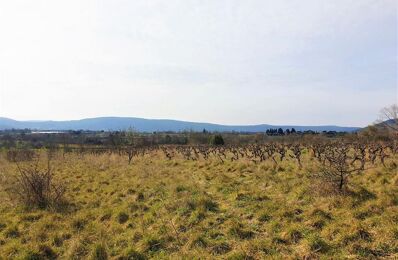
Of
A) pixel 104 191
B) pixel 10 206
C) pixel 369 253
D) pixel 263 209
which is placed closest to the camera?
pixel 369 253

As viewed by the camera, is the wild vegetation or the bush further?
the bush

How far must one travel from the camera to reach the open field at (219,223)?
5.13 metres

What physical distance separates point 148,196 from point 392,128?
126ft

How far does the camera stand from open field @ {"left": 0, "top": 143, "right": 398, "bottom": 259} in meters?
5.13

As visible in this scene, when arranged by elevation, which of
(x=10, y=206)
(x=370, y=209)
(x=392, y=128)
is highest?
(x=392, y=128)

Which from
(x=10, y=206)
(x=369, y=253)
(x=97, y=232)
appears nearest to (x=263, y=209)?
(x=369, y=253)

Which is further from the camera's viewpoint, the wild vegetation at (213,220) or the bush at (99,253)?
the bush at (99,253)

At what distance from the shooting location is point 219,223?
6.80 metres

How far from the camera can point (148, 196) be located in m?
Result: 10.0

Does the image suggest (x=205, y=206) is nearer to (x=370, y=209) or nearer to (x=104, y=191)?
(x=370, y=209)

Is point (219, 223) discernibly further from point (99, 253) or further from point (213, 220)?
point (99, 253)

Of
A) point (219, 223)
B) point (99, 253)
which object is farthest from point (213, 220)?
point (99, 253)

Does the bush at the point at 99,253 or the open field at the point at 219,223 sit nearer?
the open field at the point at 219,223

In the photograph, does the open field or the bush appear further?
the bush
